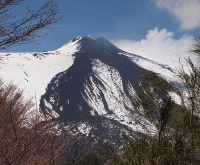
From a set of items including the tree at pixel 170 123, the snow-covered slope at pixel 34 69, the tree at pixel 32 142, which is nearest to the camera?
the tree at pixel 32 142

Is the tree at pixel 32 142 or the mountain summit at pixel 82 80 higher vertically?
the mountain summit at pixel 82 80

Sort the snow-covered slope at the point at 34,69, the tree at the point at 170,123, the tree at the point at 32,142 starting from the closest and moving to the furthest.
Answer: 1. the tree at the point at 32,142
2. the tree at the point at 170,123
3. the snow-covered slope at the point at 34,69

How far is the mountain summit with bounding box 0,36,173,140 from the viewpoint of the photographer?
280ft

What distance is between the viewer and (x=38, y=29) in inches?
134

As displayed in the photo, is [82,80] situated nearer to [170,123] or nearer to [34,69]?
[34,69]

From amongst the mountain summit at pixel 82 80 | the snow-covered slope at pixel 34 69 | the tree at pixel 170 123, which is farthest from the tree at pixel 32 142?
the snow-covered slope at pixel 34 69

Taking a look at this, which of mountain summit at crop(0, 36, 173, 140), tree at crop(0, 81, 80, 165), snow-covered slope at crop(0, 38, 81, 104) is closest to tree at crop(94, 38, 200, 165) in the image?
tree at crop(0, 81, 80, 165)

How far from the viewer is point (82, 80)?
104000 millimetres

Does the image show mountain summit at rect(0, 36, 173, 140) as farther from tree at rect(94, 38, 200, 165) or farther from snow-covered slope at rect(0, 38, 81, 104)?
tree at rect(94, 38, 200, 165)

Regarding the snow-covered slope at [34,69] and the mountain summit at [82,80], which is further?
the snow-covered slope at [34,69]

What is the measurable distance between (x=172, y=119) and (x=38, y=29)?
10.7 feet

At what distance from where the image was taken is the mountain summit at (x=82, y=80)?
280ft

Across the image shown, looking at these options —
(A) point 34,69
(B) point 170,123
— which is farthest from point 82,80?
(B) point 170,123

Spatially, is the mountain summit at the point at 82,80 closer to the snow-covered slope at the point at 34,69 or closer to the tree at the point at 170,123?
the snow-covered slope at the point at 34,69
